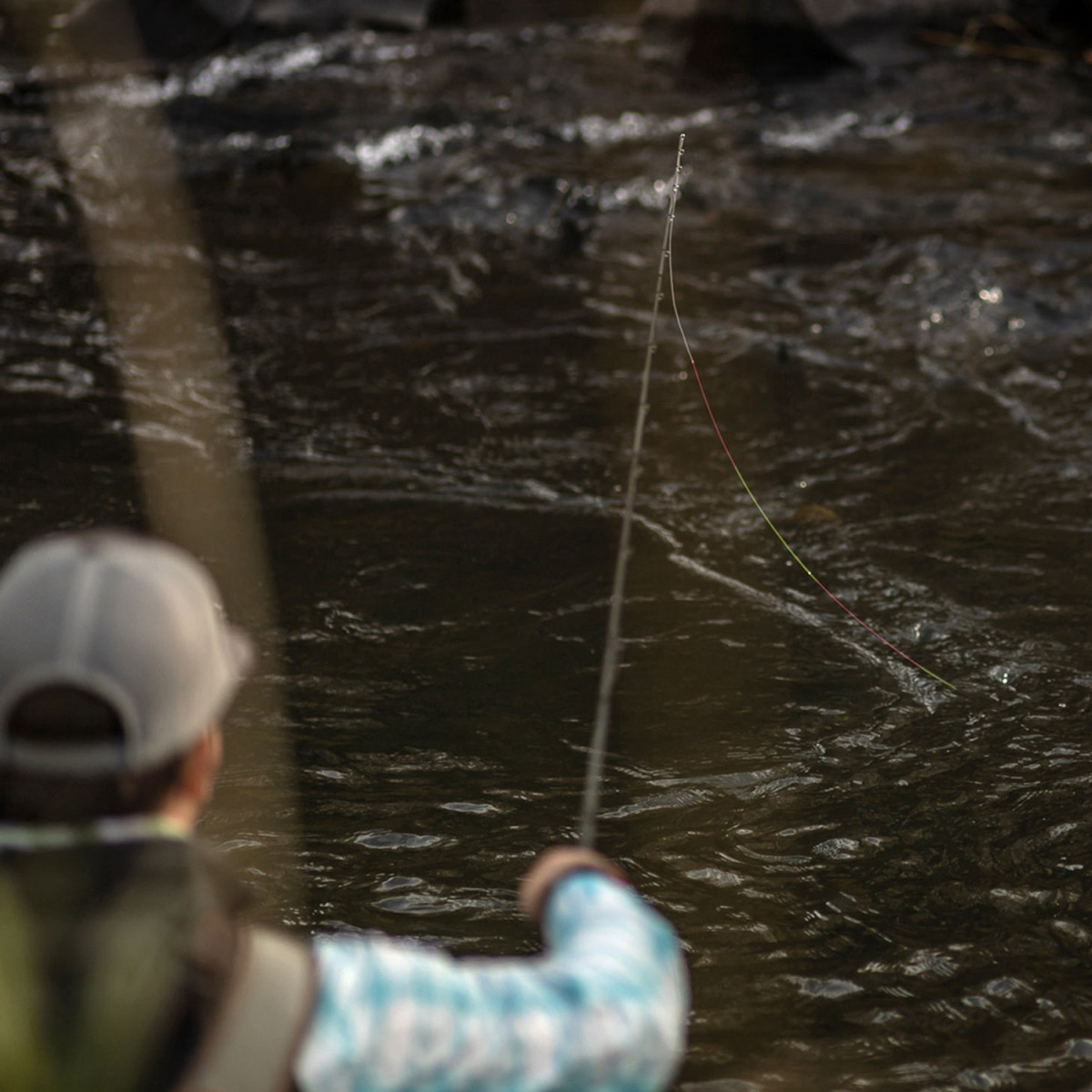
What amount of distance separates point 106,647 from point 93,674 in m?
0.03

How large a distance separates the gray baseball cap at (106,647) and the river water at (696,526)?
1.61 metres

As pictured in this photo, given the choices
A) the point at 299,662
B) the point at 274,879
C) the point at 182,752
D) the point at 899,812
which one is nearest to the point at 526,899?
the point at 182,752

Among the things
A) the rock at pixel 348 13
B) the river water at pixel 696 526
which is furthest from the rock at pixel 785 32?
the river water at pixel 696 526

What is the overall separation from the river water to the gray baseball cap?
1.61 meters

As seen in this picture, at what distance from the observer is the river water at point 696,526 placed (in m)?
3.05

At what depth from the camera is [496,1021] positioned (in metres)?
1.32

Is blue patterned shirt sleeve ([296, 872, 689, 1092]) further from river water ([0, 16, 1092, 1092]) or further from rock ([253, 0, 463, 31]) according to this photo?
rock ([253, 0, 463, 31])

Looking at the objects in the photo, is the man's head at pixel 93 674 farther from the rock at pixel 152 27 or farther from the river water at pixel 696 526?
the rock at pixel 152 27

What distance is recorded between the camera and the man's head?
4.07 feet

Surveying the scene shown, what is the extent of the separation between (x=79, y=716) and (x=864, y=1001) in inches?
77.3

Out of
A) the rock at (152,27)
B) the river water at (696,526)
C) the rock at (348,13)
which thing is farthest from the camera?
the rock at (348,13)

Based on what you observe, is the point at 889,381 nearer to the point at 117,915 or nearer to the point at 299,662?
the point at 299,662

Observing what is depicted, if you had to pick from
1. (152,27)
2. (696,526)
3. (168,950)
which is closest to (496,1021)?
(168,950)

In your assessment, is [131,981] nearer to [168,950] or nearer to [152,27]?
[168,950]
